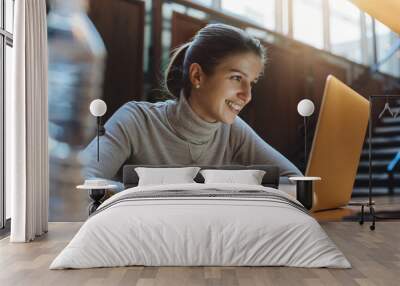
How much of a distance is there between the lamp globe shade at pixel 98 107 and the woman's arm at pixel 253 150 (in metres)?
1.61

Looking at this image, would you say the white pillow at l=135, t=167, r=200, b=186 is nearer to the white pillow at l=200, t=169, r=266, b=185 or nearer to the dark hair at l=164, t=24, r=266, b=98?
the white pillow at l=200, t=169, r=266, b=185

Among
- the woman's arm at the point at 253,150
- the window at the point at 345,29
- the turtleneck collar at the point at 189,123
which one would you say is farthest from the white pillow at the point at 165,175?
the window at the point at 345,29

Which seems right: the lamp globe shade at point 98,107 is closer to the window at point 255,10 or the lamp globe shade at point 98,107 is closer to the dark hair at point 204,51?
the dark hair at point 204,51

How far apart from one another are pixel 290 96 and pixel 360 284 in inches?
149

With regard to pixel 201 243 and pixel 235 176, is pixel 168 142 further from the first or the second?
pixel 201 243

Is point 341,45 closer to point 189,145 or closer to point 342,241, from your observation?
point 189,145

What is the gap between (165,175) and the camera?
19.9 ft

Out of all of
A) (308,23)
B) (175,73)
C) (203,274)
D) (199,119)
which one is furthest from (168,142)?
(203,274)

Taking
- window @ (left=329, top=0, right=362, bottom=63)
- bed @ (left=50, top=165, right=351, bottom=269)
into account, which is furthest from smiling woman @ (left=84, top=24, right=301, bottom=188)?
bed @ (left=50, top=165, right=351, bottom=269)

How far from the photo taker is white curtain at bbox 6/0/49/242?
17.1ft

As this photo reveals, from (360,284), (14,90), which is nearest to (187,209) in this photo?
(360,284)

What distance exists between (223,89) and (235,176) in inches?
45.7

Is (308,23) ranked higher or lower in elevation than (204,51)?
higher

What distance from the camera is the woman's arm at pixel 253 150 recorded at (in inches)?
263
